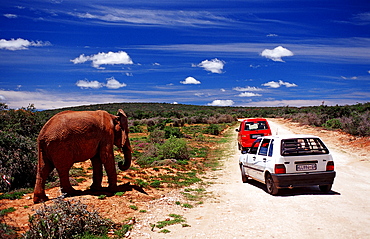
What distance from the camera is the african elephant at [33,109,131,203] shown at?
8.48 metres

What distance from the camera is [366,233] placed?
19.6 feet

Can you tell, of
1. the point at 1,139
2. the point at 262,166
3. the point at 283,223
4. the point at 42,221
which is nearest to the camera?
the point at 42,221

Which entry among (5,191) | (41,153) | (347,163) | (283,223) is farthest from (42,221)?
(347,163)

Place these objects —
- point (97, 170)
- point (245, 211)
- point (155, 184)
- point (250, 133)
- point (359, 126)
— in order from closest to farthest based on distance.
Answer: point (245, 211) → point (97, 170) → point (155, 184) → point (250, 133) → point (359, 126)

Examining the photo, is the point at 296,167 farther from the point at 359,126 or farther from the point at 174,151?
the point at 359,126

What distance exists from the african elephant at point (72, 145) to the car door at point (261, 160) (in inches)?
183

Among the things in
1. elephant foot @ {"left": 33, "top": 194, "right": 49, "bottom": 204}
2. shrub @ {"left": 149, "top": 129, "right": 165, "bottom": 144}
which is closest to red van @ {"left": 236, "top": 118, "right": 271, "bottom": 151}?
shrub @ {"left": 149, "top": 129, "right": 165, "bottom": 144}

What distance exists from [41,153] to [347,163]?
1357cm

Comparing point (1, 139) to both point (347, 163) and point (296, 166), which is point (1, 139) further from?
point (347, 163)

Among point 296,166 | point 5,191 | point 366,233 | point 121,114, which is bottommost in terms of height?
point 5,191

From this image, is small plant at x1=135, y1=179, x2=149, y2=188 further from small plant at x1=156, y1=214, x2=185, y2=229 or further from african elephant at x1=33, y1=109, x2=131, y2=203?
small plant at x1=156, y1=214, x2=185, y2=229

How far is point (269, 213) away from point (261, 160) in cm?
274

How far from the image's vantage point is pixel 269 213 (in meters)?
7.58

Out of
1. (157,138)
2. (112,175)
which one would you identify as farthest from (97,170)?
(157,138)
